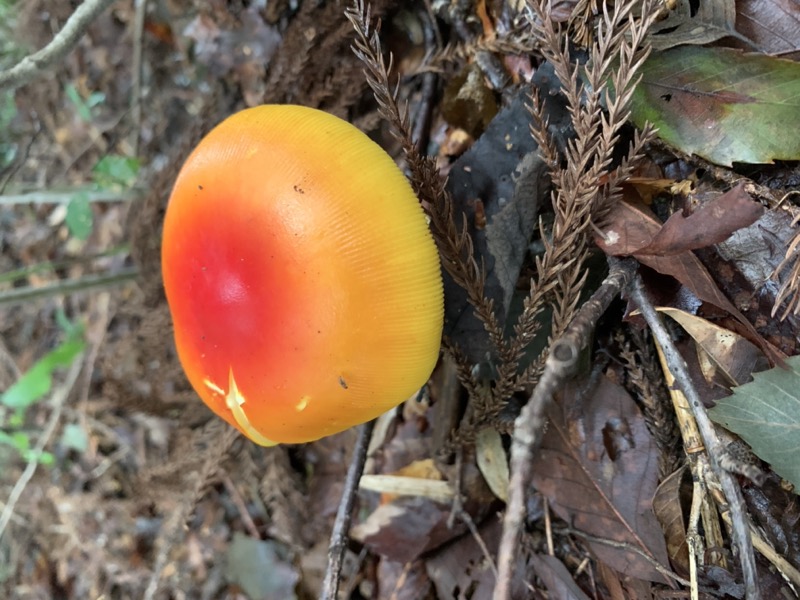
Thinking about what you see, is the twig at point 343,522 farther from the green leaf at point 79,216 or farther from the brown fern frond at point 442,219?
the green leaf at point 79,216

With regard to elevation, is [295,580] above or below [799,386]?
below

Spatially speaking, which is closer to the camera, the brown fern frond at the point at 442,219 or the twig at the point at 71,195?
the brown fern frond at the point at 442,219

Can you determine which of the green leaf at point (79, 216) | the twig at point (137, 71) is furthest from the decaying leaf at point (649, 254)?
the twig at point (137, 71)

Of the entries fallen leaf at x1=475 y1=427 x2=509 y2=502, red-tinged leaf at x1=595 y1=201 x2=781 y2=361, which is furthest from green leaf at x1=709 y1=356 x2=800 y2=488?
fallen leaf at x1=475 y1=427 x2=509 y2=502

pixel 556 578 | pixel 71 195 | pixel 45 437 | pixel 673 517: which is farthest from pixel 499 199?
pixel 45 437

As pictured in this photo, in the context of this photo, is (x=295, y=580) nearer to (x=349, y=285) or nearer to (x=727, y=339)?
(x=349, y=285)

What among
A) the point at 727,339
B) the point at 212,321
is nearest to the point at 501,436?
the point at 727,339
